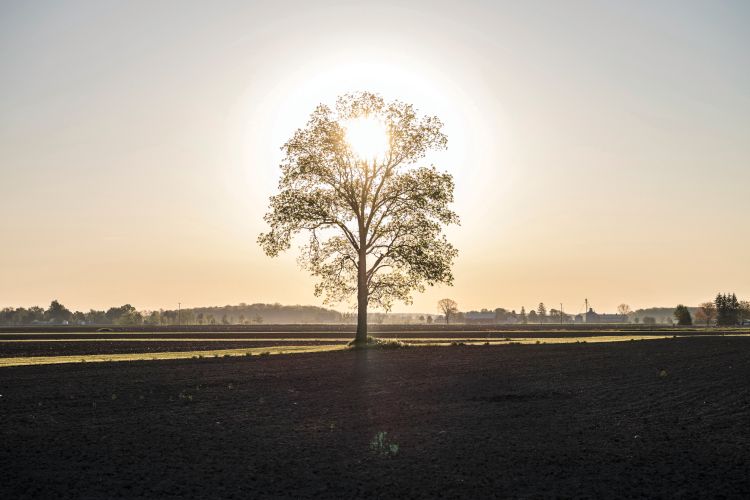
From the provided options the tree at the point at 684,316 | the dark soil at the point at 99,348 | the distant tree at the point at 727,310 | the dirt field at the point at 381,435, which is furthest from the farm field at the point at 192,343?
the distant tree at the point at 727,310

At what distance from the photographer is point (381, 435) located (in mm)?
14695

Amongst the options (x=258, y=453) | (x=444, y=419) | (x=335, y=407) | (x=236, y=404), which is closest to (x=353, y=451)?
(x=258, y=453)

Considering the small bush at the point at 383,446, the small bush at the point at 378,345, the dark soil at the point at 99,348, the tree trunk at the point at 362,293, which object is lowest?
the small bush at the point at 383,446

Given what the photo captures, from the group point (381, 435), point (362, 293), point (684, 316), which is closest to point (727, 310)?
point (684, 316)

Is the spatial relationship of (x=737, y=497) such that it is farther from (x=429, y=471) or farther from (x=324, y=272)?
(x=324, y=272)

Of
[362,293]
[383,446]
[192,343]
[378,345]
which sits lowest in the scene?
[383,446]

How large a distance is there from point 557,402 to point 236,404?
9.81 metres

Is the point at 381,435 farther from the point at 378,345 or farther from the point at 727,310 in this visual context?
the point at 727,310

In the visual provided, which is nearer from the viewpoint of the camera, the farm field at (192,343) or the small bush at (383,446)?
the small bush at (383,446)

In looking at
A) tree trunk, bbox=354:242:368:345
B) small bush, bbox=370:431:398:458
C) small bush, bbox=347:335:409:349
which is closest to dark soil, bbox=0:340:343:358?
tree trunk, bbox=354:242:368:345

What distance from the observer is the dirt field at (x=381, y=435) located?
11.1m

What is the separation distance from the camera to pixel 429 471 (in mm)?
12023

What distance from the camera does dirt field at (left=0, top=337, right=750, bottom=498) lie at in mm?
11148

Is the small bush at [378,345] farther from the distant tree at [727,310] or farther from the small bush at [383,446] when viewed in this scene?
Answer: the distant tree at [727,310]
